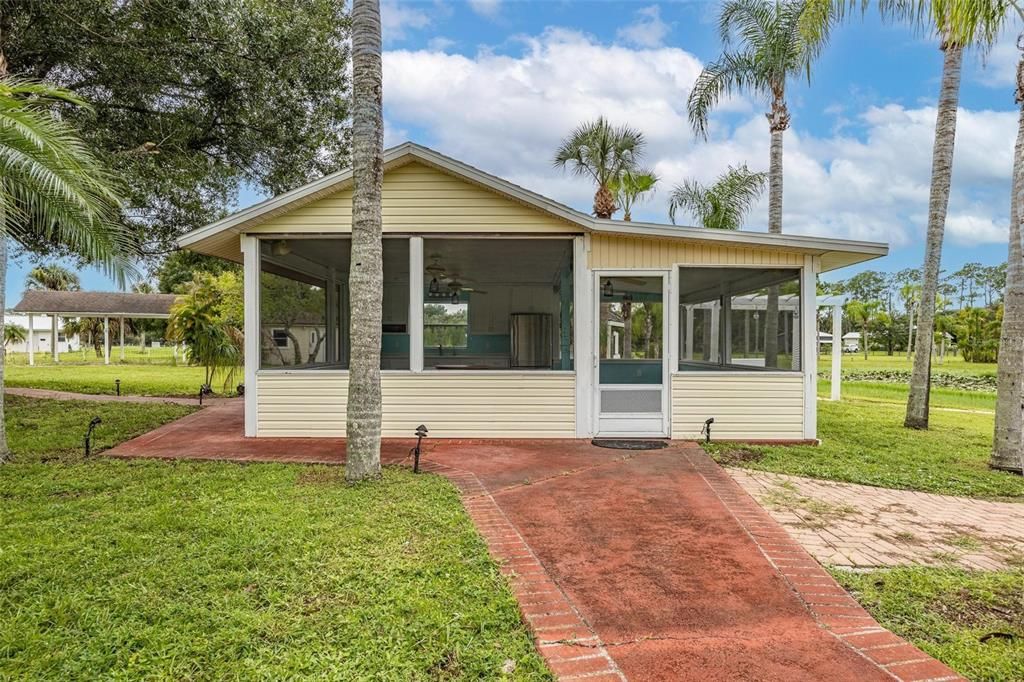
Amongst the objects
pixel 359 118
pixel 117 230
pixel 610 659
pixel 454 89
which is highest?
pixel 454 89

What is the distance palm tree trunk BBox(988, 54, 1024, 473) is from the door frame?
353 cm

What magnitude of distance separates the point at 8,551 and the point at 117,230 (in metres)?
3.16

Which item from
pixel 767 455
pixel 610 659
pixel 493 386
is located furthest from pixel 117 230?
pixel 767 455

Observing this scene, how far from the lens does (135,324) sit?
42000 millimetres

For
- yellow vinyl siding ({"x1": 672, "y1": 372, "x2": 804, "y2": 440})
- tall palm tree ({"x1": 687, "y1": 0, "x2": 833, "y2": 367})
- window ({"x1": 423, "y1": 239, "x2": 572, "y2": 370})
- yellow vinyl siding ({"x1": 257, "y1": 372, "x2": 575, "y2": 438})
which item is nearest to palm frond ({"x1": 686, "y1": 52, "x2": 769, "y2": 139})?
tall palm tree ({"x1": 687, "y1": 0, "x2": 833, "y2": 367})

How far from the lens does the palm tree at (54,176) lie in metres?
4.22

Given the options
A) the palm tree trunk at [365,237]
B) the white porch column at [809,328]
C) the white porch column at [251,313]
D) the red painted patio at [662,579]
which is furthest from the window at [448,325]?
the white porch column at [809,328]

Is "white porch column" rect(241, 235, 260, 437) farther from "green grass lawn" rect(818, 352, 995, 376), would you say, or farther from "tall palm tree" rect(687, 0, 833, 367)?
"green grass lawn" rect(818, 352, 995, 376)

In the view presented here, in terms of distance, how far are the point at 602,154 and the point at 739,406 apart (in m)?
9.20

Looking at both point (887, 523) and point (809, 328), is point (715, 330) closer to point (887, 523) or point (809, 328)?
point (809, 328)

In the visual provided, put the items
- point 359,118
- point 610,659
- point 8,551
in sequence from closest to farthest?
point 610,659, point 8,551, point 359,118

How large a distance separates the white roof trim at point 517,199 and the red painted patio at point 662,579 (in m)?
2.86

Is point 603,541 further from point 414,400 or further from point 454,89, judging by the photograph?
point 454,89

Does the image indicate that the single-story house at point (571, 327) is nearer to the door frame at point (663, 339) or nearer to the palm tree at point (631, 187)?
the door frame at point (663, 339)
